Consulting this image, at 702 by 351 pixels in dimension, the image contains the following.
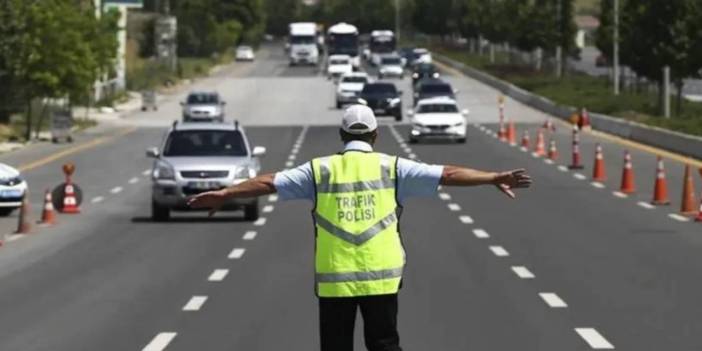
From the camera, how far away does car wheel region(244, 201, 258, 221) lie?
29.1 m

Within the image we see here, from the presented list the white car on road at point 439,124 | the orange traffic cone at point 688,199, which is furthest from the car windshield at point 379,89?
the orange traffic cone at point 688,199

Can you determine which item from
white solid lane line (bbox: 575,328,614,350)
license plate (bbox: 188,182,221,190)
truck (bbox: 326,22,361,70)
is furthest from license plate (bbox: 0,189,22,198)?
truck (bbox: 326,22,361,70)

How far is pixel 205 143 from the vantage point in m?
30.0

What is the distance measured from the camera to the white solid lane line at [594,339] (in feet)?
47.1

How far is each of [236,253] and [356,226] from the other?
15.2 m

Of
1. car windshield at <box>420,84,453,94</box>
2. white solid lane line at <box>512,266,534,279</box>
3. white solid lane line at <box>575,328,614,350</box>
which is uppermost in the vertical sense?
white solid lane line at <box>575,328,614,350</box>

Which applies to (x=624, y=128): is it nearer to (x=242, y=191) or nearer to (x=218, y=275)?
(x=218, y=275)

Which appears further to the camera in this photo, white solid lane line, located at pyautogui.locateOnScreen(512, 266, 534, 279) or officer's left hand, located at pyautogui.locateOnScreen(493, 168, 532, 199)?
white solid lane line, located at pyautogui.locateOnScreen(512, 266, 534, 279)

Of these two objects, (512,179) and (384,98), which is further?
(384,98)

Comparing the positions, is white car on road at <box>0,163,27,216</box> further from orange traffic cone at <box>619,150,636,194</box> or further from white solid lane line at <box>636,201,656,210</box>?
orange traffic cone at <box>619,150,636,194</box>

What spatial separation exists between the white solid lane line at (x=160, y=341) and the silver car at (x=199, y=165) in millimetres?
12529

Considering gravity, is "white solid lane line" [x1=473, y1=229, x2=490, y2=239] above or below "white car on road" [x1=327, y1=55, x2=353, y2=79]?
above

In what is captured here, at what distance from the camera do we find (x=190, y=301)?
17984mm

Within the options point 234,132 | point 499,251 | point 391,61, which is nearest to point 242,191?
point 499,251
